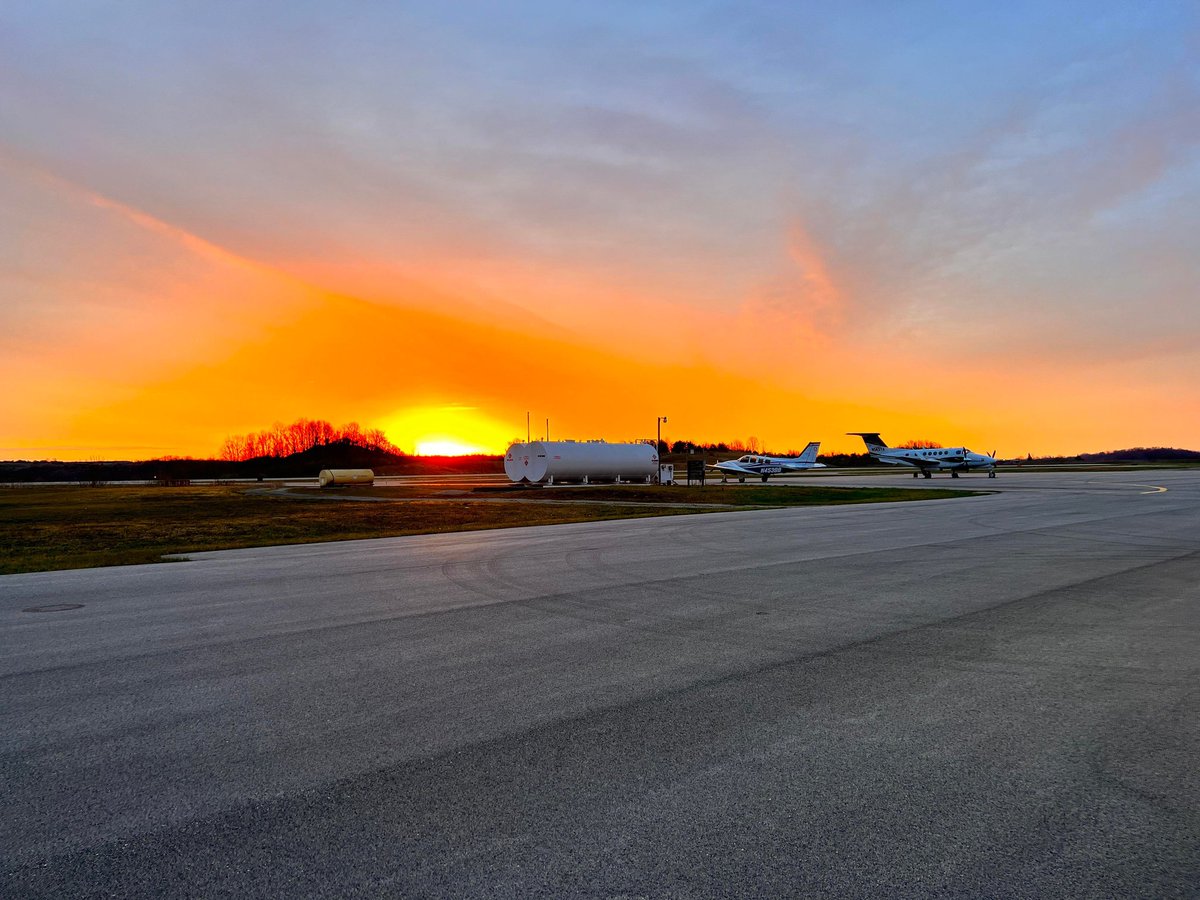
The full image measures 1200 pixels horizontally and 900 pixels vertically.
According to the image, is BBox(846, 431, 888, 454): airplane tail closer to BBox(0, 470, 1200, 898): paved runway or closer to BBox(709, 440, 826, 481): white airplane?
BBox(709, 440, 826, 481): white airplane

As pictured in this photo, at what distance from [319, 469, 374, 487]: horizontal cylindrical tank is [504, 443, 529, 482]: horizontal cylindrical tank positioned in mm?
14513

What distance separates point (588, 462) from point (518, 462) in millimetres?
5234

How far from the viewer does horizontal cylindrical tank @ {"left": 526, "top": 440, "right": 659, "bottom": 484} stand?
53.6m

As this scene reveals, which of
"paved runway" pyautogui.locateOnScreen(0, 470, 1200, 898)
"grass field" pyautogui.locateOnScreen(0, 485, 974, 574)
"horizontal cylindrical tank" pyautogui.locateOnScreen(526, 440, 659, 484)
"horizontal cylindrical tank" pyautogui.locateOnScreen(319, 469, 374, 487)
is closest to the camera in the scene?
"paved runway" pyautogui.locateOnScreen(0, 470, 1200, 898)

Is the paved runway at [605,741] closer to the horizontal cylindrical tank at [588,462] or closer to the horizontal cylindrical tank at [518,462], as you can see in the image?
the horizontal cylindrical tank at [588,462]

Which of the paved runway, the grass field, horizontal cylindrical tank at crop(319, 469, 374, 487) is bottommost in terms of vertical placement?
the paved runway

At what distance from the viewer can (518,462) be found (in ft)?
183

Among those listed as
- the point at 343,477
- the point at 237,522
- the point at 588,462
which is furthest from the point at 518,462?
the point at 237,522

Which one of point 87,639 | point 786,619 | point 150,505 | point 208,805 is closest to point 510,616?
point 786,619

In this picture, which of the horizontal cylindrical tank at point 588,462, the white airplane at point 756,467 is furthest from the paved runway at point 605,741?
the white airplane at point 756,467

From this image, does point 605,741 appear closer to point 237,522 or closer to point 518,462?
point 237,522

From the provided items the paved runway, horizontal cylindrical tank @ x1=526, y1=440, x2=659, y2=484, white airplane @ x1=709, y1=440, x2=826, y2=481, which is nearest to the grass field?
the paved runway

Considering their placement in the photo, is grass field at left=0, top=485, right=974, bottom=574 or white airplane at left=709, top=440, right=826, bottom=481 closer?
grass field at left=0, top=485, right=974, bottom=574

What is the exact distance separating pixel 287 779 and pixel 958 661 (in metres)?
5.80
